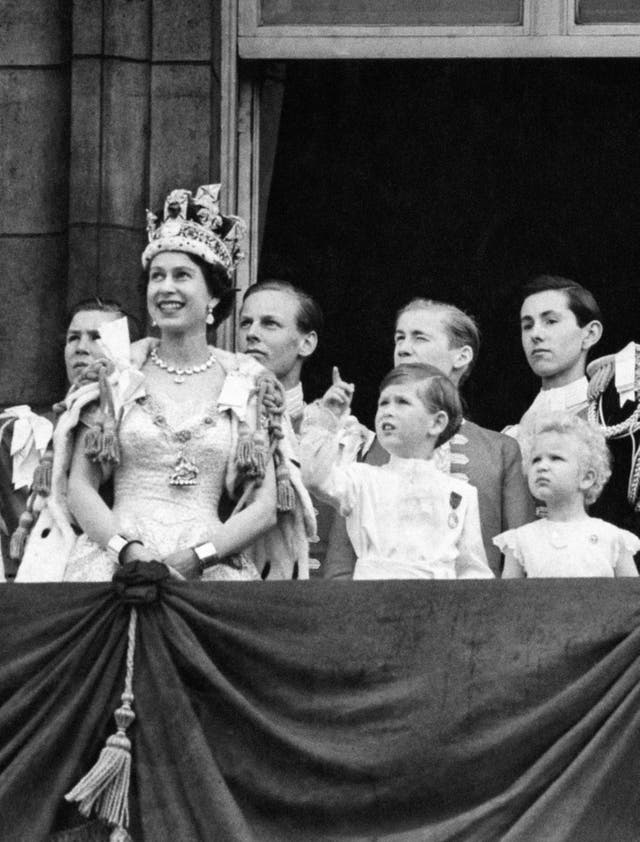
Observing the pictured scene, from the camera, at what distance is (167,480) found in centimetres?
988

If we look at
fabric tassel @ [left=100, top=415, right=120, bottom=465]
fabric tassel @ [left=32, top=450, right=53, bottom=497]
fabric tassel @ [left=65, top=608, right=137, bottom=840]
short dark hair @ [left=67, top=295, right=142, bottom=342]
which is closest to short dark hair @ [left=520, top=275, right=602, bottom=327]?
short dark hair @ [left=67, top=295, right=142, bottom=342]

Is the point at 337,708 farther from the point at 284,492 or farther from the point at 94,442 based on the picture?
the point at 94,442

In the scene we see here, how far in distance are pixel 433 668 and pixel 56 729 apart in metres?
1.14

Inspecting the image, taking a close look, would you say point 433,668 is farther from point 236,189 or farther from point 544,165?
point 544,165

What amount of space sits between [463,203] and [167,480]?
5174 millimetres

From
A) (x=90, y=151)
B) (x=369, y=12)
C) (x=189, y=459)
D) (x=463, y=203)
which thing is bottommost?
(x=189, y=459)

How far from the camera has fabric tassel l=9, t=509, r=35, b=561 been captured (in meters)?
9.99

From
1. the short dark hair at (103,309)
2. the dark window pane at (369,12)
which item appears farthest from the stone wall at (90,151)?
the short dark hair at (103,309)

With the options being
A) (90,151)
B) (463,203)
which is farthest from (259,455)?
(463,203)

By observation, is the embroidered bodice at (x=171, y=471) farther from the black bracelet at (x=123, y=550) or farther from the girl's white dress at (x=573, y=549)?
the girl's white dress at (x=573, y=549)

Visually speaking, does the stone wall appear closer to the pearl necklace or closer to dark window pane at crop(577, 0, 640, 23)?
dark window pane at crop(577, 0, 640, 23)

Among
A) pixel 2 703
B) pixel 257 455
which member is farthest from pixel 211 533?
pixel 2 703

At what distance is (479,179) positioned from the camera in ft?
47.9

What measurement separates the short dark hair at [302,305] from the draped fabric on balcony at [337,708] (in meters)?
1.80
